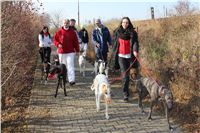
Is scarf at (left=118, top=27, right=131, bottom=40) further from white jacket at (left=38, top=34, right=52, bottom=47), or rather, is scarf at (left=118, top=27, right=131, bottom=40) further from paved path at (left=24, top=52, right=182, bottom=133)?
white jacket at (left=38, top=34, right=52, bottom=47)

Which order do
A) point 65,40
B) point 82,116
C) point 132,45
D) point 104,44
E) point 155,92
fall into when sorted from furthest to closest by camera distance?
point 104,44
point 65,40
point 132,45
point 82,116
point 155,92

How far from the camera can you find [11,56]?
9.91m

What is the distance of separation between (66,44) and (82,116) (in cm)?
347

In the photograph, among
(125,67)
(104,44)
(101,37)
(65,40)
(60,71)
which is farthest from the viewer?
(104,44)

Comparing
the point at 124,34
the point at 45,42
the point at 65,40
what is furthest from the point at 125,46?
the point at 45,42

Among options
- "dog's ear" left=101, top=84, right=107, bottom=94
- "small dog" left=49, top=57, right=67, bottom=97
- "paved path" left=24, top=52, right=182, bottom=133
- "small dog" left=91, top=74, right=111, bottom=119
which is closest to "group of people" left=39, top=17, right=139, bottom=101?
"small dog" left=49, top=57, right=67, bottom=97

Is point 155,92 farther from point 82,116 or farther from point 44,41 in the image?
point 44,41

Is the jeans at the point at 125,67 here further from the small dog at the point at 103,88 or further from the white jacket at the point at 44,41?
the white jacket at the point at 44,41

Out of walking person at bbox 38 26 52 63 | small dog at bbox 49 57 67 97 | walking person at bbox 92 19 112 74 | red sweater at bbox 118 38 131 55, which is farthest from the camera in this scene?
walking person at bbox 38 26 52 63

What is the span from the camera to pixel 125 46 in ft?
33.4

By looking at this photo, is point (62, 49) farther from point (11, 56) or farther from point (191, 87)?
point (191, 87)

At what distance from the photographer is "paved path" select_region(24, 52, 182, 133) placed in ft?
26.2

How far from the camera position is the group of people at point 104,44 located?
10150 mm

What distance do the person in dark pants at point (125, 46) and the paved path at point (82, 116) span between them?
0.86m
